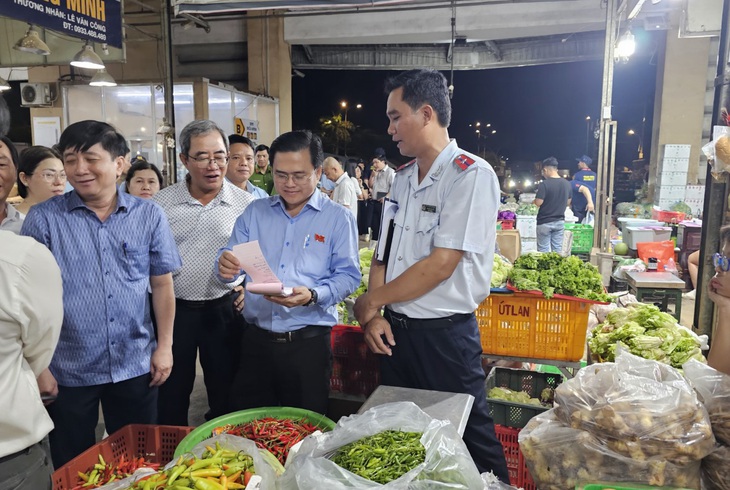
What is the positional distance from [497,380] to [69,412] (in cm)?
266

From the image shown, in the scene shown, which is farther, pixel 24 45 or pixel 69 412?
pixel 24 45

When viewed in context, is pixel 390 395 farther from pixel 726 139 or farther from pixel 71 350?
pixel 726 139

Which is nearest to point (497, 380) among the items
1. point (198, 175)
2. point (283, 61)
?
point (198, 175)

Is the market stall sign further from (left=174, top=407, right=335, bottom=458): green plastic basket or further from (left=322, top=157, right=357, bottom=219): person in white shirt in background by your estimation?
(left=174, top=407, right=335, bottom=458): green plastic basket

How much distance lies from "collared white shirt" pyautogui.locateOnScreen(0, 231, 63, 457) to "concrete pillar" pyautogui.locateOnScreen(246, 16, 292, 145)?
43.2ft

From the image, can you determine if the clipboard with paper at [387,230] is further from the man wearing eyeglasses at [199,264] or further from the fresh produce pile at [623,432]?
the fresh produce pile at [623,432]

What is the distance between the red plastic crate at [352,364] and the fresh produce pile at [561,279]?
1.01m

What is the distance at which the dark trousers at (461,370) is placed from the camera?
2.38 meters

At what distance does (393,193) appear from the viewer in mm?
2732

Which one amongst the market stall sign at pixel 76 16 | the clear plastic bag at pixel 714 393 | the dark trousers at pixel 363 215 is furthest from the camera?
the dark trousers at pixel 363 215

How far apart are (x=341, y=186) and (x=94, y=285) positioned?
740 cm

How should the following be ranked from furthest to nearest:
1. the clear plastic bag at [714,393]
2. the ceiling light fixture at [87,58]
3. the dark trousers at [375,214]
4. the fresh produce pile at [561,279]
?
the dark trousers at [375,214] → the ceiling light fixture at [87,58] → the fresh produce pile at [561,279] → the clear plastic bag at [714,393]

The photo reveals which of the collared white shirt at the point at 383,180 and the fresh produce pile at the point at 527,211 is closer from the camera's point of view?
the fresh produce pile at the point at 527,211

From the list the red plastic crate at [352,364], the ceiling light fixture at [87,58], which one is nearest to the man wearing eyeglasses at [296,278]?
the red plastic crate at [352,364]
